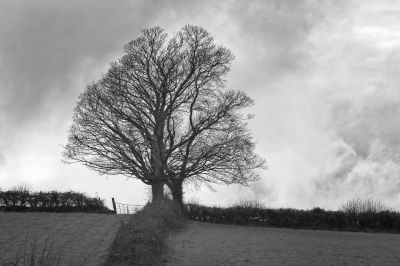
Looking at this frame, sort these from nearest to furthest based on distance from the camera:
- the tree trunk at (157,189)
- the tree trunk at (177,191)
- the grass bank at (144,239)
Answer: the grass bank at (144,239) → the tree trunk at (157,189) → the tree trunk at (177,191)

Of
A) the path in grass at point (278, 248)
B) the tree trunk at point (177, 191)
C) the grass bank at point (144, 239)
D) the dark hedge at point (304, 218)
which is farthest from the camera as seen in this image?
the tree trunk at point (177, 191)

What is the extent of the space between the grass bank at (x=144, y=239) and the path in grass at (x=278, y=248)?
0.71 meters

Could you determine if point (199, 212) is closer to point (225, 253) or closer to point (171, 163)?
point (171, 163)

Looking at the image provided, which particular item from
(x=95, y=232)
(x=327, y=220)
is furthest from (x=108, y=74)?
(x=327, y=220)

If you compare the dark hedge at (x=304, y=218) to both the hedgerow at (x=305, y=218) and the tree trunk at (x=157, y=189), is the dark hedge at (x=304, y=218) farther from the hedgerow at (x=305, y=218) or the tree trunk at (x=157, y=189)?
the tree trunk at (x=157, y=189)

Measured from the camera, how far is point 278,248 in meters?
21.2

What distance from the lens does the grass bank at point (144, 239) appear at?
653 inches

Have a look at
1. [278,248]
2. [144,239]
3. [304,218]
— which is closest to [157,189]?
[304,218]

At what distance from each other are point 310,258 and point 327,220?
1186 centimetres

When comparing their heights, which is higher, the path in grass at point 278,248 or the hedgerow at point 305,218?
the hedgerow at point 305,218

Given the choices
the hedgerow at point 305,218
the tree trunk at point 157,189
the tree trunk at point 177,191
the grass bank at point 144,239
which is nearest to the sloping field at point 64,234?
the grass bank at point 144,239

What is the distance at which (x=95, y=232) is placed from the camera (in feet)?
72.5

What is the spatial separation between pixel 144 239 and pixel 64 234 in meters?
5.21

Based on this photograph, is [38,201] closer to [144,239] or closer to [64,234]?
[64,234]
